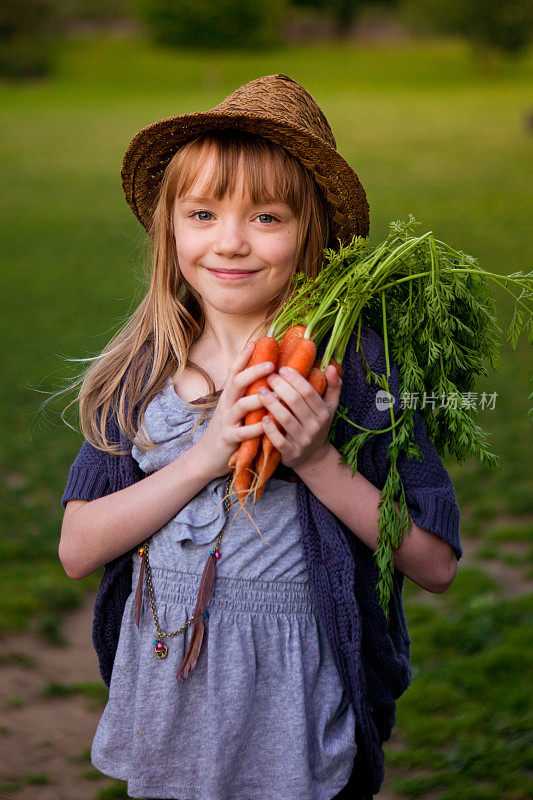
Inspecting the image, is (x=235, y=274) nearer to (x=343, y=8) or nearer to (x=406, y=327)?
(x=406, y=327)

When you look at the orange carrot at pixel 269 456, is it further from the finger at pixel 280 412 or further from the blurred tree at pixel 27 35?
the blurred tree at pixel 27 35

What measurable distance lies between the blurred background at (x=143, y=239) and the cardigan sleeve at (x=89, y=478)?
2.44ft

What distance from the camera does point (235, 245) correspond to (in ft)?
6.34

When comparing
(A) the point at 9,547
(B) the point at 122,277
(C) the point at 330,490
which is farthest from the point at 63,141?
(C) the point at 330,490

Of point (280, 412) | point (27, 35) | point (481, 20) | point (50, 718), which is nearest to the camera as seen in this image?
point (280, 412)

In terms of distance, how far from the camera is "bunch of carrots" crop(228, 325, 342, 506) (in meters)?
1.83

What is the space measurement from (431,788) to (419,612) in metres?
1.22

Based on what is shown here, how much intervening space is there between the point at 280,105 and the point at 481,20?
77.6 feet

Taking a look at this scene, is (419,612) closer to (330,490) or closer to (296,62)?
(330,490)

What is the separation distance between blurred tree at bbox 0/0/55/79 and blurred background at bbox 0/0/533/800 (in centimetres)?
5

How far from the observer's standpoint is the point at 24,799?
3215mm

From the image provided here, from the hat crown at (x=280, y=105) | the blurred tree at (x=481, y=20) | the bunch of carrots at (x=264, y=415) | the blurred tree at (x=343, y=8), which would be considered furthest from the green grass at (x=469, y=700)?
the blurred tree at (x=343, y=8)

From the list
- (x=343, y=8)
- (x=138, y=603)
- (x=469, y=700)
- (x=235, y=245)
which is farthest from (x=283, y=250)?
(x=343, y=8)

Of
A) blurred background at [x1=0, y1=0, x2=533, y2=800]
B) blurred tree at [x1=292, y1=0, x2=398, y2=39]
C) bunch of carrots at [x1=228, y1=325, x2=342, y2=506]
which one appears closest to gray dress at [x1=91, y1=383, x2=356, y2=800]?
bunch of carrots at [x1=228, y1=325, x2=342, y2=506]
